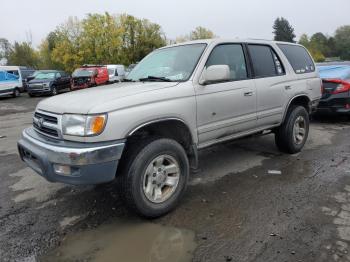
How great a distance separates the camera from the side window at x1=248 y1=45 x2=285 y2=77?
17.1 feet

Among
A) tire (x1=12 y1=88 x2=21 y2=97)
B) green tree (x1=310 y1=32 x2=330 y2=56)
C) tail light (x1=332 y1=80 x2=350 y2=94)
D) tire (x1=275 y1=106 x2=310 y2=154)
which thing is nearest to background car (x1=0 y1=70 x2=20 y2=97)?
tire (x1=12 y1=88 x2=21 y2=97)

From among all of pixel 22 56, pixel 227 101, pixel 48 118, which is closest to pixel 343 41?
pixel 22 56

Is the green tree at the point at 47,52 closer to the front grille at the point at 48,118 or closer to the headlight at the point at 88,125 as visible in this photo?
the front grille at the point at 48,118

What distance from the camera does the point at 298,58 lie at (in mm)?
6117

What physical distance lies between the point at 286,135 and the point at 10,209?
4.20 metres

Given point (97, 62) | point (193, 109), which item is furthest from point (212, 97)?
point (97, 62)

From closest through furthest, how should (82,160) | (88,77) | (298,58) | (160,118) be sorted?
1. (82,160)
2. (160,118)
3. (298,58)
4. (88,77)

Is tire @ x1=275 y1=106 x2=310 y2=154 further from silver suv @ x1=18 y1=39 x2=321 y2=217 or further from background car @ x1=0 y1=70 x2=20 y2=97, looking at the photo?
background car @ x1=0 y1=70 x2=20 y2=97

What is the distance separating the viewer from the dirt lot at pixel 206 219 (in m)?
3.25

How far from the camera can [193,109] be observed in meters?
4.18

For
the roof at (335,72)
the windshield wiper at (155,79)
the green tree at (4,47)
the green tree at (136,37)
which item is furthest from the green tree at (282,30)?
the windshield wiper at (155,79)

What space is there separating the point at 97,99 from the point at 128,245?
1466 mm

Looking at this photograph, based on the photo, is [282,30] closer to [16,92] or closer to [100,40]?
[100,40]

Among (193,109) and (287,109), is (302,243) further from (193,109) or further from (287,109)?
(287,109)
